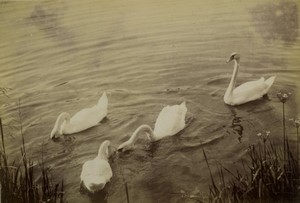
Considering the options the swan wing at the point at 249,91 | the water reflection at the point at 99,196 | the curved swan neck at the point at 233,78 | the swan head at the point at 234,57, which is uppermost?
the swan head at the point at 234,57

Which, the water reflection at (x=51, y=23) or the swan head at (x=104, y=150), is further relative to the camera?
the water reflection at (x=51, y=23)

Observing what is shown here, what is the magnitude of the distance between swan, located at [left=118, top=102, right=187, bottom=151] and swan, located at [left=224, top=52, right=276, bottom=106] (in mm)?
200

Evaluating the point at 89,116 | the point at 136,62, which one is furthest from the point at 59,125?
the point at 136,62

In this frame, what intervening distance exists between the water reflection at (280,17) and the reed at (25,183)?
1090 mm

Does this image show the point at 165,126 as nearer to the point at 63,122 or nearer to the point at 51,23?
the point at 63,122

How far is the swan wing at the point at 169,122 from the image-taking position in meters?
2.22

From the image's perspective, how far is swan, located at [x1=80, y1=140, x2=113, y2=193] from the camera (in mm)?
2150

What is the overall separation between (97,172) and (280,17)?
1.01 metres

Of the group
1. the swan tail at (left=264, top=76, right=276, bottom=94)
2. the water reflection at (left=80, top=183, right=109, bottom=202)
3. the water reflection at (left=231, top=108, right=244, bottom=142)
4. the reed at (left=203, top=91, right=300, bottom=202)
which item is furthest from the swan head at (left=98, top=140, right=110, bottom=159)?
the swan tail at (left=264, top=76, right=276, bottom=94)

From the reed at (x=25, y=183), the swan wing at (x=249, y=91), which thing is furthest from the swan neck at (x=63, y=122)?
the swan wing at (x=249, y=91)

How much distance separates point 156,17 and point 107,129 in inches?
20.5

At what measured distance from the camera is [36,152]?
2248 mm

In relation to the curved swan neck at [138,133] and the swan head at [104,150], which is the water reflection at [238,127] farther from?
the swan head at [104,150]

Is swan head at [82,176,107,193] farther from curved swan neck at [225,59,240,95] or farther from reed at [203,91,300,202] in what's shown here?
curved swan neck at [225,59,240,95]
